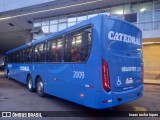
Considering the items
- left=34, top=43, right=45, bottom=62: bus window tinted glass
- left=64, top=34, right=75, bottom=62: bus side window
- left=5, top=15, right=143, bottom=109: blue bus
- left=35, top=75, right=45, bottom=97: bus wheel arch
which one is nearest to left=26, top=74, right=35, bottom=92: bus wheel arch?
left=35, top=75, right=45, bottom=97: bus wheel arch

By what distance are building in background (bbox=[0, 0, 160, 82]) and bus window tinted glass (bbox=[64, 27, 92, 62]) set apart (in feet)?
46.6

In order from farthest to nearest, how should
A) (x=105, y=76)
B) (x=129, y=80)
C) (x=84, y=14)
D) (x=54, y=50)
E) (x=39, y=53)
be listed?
1. (x=84, y=14)
2. (x=39, y=53)
3. (x=54, y=50)
4. (x=129, y=80)
5. (x=105, y=76)

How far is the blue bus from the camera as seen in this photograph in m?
5.75

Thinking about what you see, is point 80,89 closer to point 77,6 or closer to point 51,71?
point 51,71

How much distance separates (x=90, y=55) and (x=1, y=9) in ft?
79.4

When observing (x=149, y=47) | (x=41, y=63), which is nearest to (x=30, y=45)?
(x=41, y=63)

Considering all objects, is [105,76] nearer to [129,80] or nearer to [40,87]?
[129,80]

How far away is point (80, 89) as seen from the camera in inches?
252

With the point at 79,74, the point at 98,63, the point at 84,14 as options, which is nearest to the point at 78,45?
the point at 79,74

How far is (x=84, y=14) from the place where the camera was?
2478 centimetres

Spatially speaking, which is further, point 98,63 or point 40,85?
point 40,85

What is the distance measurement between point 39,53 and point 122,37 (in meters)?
5.14

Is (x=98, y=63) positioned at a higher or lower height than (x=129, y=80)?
higher

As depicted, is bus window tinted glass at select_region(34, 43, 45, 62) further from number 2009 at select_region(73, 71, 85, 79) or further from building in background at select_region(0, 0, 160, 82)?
building in background at select_region(0, 0, 160, 82)
